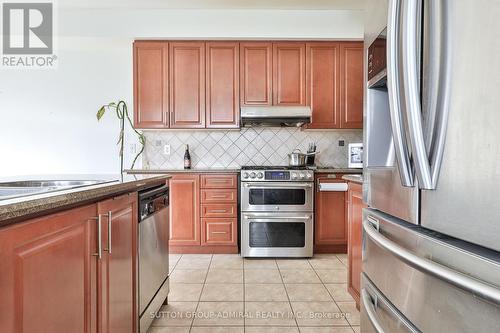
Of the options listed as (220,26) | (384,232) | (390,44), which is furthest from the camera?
(220,26)

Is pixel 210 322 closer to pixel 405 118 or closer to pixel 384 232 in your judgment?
pixel 384 232

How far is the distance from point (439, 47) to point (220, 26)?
3.16 metres

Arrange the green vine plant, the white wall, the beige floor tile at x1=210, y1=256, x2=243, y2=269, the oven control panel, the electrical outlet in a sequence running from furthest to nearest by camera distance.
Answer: the white wall < the electrical outlet < the green vine plant < the oven control panel < the beige floor tile at x1=210, y1=256, x2=243, y2=269

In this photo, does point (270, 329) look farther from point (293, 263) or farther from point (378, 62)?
point (378, 62)

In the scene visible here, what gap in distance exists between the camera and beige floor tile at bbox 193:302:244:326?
1892 millimetres

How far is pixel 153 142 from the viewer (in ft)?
12.5

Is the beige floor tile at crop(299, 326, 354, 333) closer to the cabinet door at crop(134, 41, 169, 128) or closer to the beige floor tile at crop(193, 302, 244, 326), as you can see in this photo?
the beige floor tile at crop(193, 302, 244, 326)

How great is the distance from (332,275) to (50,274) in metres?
2.34

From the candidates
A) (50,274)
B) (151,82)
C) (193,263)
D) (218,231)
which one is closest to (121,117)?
(151,82)

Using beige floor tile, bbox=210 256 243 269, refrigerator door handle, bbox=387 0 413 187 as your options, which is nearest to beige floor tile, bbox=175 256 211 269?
beige floor tile, bbox=210 256 243 269

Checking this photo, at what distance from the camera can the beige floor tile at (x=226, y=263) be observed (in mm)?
2887

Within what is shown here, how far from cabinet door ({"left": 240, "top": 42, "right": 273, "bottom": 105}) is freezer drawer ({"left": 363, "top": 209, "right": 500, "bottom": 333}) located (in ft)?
8.87

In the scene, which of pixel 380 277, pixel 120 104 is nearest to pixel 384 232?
pixel 380 277

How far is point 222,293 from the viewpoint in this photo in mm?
2311
